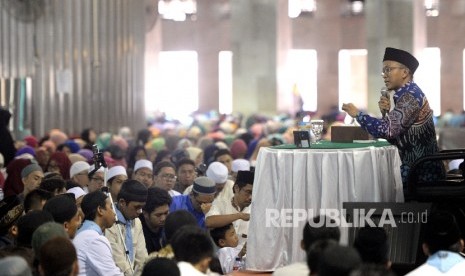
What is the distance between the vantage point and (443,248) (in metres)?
6.50

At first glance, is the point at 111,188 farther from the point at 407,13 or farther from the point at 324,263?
the point at 407,13

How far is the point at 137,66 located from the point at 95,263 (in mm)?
16508

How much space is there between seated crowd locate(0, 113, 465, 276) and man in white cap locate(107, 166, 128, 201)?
0.01 m

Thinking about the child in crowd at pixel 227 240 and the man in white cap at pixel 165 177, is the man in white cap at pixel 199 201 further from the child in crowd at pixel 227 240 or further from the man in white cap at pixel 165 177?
the man in white cap at pixel 165 177

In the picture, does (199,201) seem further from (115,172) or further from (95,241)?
(95,241)

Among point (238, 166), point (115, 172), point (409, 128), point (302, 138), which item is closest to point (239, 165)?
point (238, 166)

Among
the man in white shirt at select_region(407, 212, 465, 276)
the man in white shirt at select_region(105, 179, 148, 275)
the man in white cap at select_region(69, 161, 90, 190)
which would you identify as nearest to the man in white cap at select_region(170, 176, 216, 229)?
the man in white shirt at select_region(105, 179, 148, 275)

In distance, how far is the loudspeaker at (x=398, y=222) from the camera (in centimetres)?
754

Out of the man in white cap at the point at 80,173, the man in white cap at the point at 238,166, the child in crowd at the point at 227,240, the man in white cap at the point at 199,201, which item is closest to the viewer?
the child in crowd at the point at 227,240

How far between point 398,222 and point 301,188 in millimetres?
636

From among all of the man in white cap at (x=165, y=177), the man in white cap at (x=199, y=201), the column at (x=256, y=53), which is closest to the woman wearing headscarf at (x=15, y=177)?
the man in white cap at (x=165, y=177)

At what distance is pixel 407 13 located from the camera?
29359mm

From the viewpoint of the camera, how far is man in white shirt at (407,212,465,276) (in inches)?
244

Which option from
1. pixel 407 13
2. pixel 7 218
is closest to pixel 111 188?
pixel 7 218
